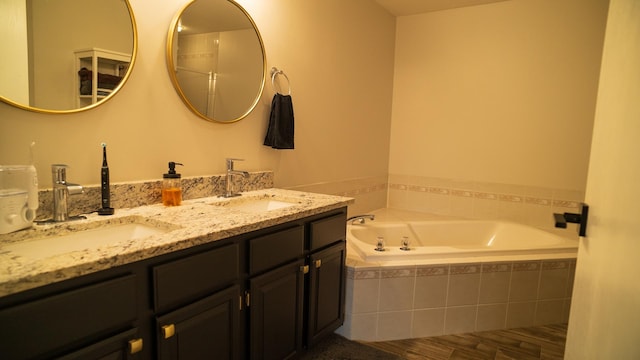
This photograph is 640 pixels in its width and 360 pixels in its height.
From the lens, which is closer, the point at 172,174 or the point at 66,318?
the point at 66,318

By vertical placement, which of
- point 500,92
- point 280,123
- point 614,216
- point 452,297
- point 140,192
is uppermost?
point 500,92

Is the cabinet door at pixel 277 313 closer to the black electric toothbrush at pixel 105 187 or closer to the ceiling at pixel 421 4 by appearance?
the black electric toothbrush at pixel 105 187

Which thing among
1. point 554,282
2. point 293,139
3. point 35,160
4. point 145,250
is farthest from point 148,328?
point 554,282

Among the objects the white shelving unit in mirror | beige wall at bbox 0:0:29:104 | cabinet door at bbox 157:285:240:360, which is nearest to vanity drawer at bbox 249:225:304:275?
cabinet door at bbox 157:285:240:360

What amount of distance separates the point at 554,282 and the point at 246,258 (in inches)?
86.2

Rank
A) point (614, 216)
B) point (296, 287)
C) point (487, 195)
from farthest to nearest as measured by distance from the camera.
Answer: point (487, 195) → point (296, 287) → point (614, 216)

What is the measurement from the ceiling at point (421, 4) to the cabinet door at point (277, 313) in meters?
2.65

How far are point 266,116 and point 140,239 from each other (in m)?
1.32

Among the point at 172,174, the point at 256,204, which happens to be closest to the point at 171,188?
the point at 172,174

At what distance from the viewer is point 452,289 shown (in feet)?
7.65

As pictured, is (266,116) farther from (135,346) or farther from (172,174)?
(135,346)

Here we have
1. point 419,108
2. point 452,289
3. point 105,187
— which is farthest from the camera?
point 419,108

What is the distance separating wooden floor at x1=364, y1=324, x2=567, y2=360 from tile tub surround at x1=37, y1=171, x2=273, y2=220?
49.1 inches

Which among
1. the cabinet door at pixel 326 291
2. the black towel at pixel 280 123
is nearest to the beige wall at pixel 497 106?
the black towel at pixel 280 123
